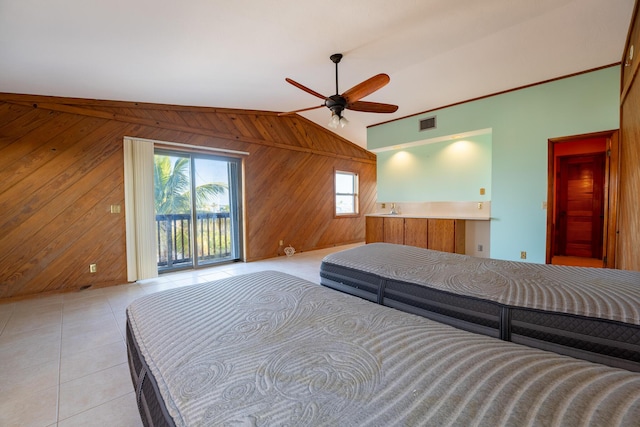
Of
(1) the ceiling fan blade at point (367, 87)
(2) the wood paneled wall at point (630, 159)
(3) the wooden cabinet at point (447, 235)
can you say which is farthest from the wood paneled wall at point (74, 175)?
(2) the wood paneled wall at point (630, 159)

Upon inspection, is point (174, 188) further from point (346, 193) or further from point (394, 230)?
point (346, 193)

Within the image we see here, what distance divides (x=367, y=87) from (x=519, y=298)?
2.23 m

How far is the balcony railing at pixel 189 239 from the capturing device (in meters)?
4.58

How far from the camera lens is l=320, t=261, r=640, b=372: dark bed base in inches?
50.9

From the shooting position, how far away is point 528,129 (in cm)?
409

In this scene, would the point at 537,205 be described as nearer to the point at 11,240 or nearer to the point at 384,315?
the point at 384,315

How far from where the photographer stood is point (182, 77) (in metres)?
3.45

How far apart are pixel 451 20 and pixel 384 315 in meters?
3.06

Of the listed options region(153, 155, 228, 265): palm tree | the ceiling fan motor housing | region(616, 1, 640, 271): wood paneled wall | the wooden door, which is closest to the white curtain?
region(153, 155, 228, 265): palm tree

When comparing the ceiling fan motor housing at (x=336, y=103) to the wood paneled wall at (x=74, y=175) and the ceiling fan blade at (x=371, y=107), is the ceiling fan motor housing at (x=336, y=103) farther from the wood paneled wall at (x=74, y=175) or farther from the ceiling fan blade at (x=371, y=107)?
the wood paneled wall at (x=74, y=175)

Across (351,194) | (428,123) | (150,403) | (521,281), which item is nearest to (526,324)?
(521,281)

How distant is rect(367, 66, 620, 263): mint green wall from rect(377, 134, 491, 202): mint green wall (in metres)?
0.51

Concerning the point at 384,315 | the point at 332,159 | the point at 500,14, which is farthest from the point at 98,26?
the point at 332,159

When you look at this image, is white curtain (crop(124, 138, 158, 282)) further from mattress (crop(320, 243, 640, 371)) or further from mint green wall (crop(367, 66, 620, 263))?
mint green wall (crop(367, 66, 620, 263))
